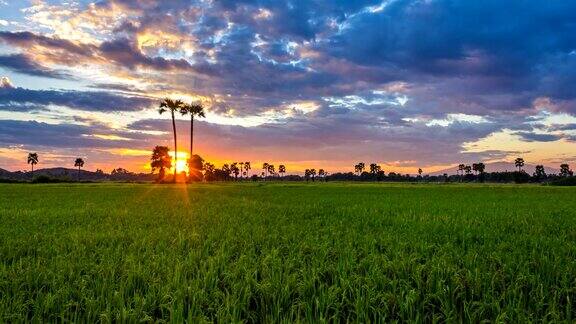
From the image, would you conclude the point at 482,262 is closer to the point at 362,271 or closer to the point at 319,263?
the point at 362,271

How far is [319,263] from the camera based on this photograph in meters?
7.16

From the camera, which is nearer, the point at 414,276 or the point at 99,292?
the point at 99,292

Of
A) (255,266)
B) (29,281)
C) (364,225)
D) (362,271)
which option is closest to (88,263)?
(29,281)

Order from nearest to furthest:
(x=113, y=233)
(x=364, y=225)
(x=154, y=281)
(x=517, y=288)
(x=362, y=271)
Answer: (x=517, y=288) < (x=154, y=281) < (x=362, y=271) < (x=113, y=233) < (x=364, y=225)

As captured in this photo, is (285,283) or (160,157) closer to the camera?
(285,283)

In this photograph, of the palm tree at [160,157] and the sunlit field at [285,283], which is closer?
the sunlit field at [285,283]

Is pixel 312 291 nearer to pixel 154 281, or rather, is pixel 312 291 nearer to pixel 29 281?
pixel 154 281

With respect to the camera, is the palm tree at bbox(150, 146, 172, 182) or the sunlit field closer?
the sunlit field

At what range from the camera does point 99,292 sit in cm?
558

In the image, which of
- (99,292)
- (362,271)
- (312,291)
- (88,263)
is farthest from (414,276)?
(88,263)

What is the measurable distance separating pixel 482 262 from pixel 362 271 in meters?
2.14

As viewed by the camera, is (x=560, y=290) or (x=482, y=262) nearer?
(x=560, y=290)

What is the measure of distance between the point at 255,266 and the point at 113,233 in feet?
20.7

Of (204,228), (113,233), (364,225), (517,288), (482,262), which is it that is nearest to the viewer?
(517,288)
